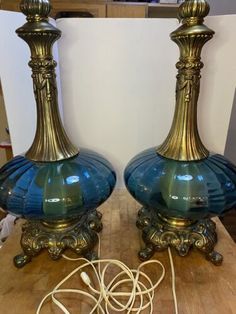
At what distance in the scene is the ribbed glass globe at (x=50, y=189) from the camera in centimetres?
47

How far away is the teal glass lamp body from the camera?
472 mm

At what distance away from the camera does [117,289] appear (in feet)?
1.51

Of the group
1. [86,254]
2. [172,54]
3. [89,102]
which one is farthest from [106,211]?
[172,54]

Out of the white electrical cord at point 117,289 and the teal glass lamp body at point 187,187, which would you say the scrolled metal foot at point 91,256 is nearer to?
the white electrical cord at point 117,289

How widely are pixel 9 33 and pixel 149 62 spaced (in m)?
0.32

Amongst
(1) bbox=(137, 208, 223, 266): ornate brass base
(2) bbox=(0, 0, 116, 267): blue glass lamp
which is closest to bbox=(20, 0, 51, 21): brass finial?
(2) bbox=(0, 0, 116, 267): blue glass lamp

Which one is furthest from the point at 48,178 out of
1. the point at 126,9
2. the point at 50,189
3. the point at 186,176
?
the point at 126,9

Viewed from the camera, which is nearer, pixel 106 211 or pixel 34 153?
pixel 34 153

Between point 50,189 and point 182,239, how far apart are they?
267 millimetres

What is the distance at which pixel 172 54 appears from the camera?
63cm

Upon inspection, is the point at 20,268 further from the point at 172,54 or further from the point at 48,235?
the point at 172,54

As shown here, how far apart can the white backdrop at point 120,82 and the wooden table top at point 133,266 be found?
0.24 meters

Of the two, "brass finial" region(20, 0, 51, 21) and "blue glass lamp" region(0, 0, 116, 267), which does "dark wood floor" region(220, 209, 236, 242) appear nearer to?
"blue glass lamp" region(0, 0, 116, 267)

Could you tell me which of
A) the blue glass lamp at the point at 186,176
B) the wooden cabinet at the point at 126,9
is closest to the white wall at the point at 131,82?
the blue glass lamp at the point at 186,176
